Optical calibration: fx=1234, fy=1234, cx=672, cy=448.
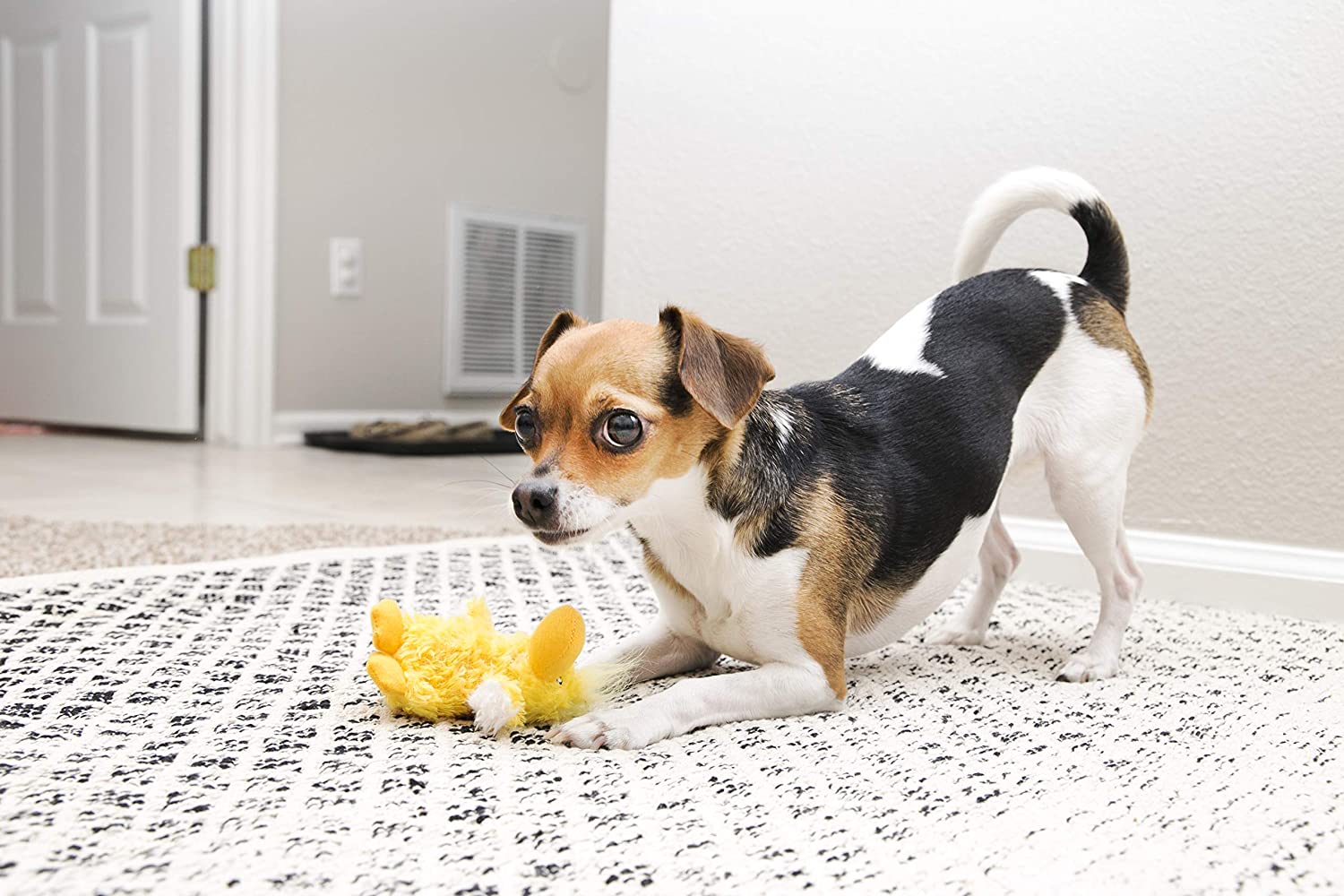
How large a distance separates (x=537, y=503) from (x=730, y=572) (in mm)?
262

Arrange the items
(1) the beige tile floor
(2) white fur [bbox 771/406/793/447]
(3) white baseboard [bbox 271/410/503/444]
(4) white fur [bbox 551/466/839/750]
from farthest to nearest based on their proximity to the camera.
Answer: (3) white baseboard [bbox 271/410/503/444] → (1) the beige tile floor → (2) white fur [bbox 771/406/793/447] → (4) white fur [bbox 551/466/839/750]

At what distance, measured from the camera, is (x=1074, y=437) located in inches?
63.1

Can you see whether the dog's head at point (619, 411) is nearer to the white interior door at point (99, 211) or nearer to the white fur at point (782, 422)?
the white fur at point (782, 422)

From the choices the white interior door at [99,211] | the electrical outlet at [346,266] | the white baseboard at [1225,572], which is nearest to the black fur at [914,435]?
the white baseboard at [1225,572]

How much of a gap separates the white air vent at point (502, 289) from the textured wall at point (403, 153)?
58 mm

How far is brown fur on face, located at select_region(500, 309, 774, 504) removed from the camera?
120 centimetres

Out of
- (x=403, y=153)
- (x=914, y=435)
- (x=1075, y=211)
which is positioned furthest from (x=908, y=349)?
(x=403, y=153)

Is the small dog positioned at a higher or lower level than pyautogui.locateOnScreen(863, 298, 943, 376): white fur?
lower

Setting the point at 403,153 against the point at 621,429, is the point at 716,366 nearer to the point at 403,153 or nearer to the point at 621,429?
the point at 621,429

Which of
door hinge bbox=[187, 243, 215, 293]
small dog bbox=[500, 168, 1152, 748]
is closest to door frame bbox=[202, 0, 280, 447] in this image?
door hinge bbox=[187, 243, 215, 293]

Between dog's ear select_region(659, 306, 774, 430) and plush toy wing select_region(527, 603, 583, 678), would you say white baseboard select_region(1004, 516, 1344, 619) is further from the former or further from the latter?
plush toy wing select_region(527, 603, 583, 678)

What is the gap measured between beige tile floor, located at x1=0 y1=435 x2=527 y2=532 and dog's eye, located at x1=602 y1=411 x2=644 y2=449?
0.93 m

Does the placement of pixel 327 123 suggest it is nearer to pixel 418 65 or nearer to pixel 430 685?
pixel 418 65

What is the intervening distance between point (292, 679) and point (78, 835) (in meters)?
0.51
